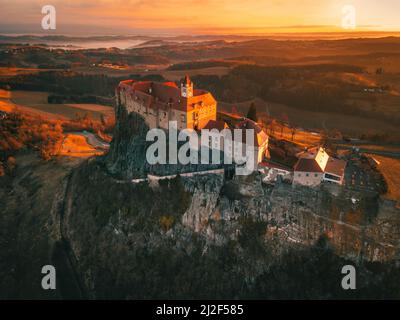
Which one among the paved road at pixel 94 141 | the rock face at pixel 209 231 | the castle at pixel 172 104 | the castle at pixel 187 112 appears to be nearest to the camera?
the rock face at pixel 209 231

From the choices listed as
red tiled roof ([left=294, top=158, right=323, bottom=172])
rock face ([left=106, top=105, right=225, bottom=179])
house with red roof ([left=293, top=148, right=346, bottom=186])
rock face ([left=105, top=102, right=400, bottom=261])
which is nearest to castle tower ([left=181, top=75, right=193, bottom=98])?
rock face ([left=106, top=105, right=225, bottom=179])

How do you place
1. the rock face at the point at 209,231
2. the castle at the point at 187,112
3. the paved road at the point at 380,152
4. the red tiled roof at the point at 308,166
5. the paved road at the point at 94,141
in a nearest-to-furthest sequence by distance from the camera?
the rock face at the point at 209,231 → the red tiled roof at the point at 308,166 → the castle at the point at 187,112 → the paved road at the point at 380,152 → the paved road at the point at 94,141

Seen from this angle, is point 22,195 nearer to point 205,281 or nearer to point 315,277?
point 205,281

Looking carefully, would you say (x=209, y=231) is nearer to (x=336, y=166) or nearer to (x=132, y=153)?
(x=132, y=153)

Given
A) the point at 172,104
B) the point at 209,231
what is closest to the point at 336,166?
the point at 209,231

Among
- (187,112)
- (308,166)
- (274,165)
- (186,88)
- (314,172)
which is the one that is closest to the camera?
(314,172)

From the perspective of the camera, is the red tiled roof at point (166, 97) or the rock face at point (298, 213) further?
the red tiled roof at point (166, 97)

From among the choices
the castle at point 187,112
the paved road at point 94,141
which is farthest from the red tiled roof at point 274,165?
the paved road at point 94,141

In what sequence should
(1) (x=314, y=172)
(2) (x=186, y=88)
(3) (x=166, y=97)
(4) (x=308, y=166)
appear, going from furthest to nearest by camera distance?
(3) (x=166, y=97), (2) (x=186, y=88), (4) (x=308, y=166), (1) (x=314, y=172)

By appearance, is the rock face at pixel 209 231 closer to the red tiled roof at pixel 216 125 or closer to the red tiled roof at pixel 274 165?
the red tiled roof at pixel 274 165
